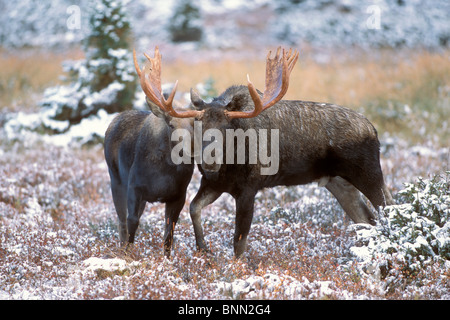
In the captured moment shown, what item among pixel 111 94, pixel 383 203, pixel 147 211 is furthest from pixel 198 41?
pixel 383 203

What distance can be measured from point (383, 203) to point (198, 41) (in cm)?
2718

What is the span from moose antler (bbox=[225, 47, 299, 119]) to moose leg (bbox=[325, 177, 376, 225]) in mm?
1628

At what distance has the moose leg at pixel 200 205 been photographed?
20.2 ft

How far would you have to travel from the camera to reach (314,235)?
6.90m

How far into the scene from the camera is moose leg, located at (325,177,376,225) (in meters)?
7.10

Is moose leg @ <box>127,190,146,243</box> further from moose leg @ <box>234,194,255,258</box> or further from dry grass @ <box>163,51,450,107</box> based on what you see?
dry grass @ <box>163,51,450,107</box>

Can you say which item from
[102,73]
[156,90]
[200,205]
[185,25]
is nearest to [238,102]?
[156,90]

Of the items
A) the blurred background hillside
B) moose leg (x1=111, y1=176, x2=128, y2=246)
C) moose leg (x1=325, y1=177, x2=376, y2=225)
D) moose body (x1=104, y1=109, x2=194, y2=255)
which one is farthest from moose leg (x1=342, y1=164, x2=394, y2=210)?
the blurred background hillside

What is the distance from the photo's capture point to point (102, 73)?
12.7 metres

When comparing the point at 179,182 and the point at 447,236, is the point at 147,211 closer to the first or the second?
the point at 179,182

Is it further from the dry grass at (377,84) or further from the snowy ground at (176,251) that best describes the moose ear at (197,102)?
the dry grass at (377,84)
